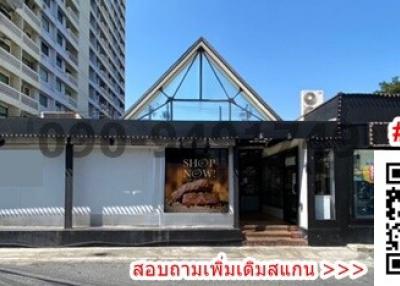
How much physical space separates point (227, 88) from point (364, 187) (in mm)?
8025

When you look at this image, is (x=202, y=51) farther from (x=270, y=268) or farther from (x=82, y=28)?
(x=82, y=28)

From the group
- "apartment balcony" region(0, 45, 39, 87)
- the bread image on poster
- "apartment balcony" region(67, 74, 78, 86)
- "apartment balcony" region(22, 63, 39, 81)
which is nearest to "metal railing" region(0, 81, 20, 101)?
"apartment balcony" region(0, 45, 39, 87)

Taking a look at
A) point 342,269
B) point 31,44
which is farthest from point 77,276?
point 31,44

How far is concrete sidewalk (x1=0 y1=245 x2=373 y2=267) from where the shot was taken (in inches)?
471

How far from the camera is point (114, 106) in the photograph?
88.9 m

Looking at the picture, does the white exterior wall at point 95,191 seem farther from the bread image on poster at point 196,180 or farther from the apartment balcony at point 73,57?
the apartment balcony at point 73,57

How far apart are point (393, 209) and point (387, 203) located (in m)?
0.05

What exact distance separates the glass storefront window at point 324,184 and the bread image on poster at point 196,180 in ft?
8.61

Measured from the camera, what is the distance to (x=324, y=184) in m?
14.2

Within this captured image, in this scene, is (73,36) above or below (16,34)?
above

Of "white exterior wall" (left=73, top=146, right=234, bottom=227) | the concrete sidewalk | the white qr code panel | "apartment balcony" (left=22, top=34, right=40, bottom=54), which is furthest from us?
"apartment balcony" (left=22, top=34, right=40, bottom=54)

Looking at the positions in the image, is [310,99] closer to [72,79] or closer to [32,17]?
[32,17]

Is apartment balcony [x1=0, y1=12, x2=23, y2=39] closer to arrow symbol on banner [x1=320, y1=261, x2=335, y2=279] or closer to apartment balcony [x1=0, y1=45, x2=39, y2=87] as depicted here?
apartment balcony [x1=0, y1=45, x2=39, y2=87]

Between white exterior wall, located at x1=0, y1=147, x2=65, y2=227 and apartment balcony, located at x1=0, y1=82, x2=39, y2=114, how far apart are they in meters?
24.7
